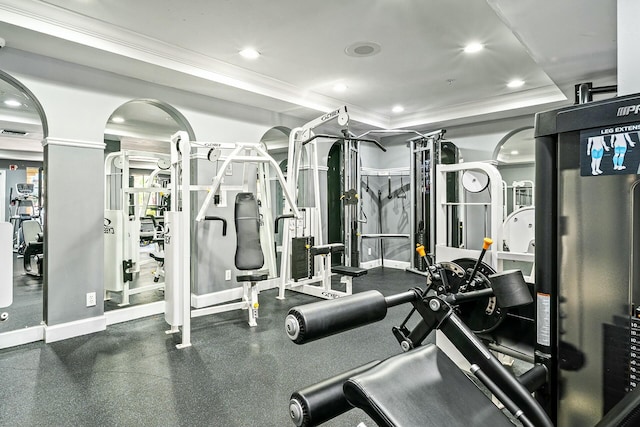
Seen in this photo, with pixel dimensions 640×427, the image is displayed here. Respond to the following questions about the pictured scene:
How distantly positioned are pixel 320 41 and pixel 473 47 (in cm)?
150

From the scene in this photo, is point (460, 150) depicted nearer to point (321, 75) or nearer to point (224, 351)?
point (321, 75)

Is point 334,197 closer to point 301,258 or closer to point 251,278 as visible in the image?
point 301,258

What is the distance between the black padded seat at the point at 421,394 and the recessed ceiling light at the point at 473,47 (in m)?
3.38

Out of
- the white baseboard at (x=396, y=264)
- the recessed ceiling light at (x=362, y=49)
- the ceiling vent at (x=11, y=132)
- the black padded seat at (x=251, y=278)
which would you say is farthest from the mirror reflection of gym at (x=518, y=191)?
the ceiling vent at (x=11, y=132)

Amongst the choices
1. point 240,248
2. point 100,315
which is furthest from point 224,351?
point 100,315

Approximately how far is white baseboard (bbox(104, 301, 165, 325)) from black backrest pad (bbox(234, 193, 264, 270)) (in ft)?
3.67

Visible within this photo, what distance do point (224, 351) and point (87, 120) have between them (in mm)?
2478

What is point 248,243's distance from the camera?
3838mm

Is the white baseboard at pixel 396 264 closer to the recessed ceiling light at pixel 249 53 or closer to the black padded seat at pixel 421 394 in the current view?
the recessed ceiling light at pixel 249 53

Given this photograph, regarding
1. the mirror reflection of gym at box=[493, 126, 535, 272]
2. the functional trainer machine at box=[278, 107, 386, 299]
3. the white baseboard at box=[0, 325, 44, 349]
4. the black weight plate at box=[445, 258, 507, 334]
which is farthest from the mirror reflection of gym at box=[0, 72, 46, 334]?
the mirror reflection of gym at box=[493, 126, 535, 272]

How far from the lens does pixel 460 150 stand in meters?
6.17

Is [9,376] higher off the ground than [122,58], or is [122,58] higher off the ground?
[122,58]

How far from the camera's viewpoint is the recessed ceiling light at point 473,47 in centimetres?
345

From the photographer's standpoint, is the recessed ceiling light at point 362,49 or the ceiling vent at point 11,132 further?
the ceiling vent at point 11,132
